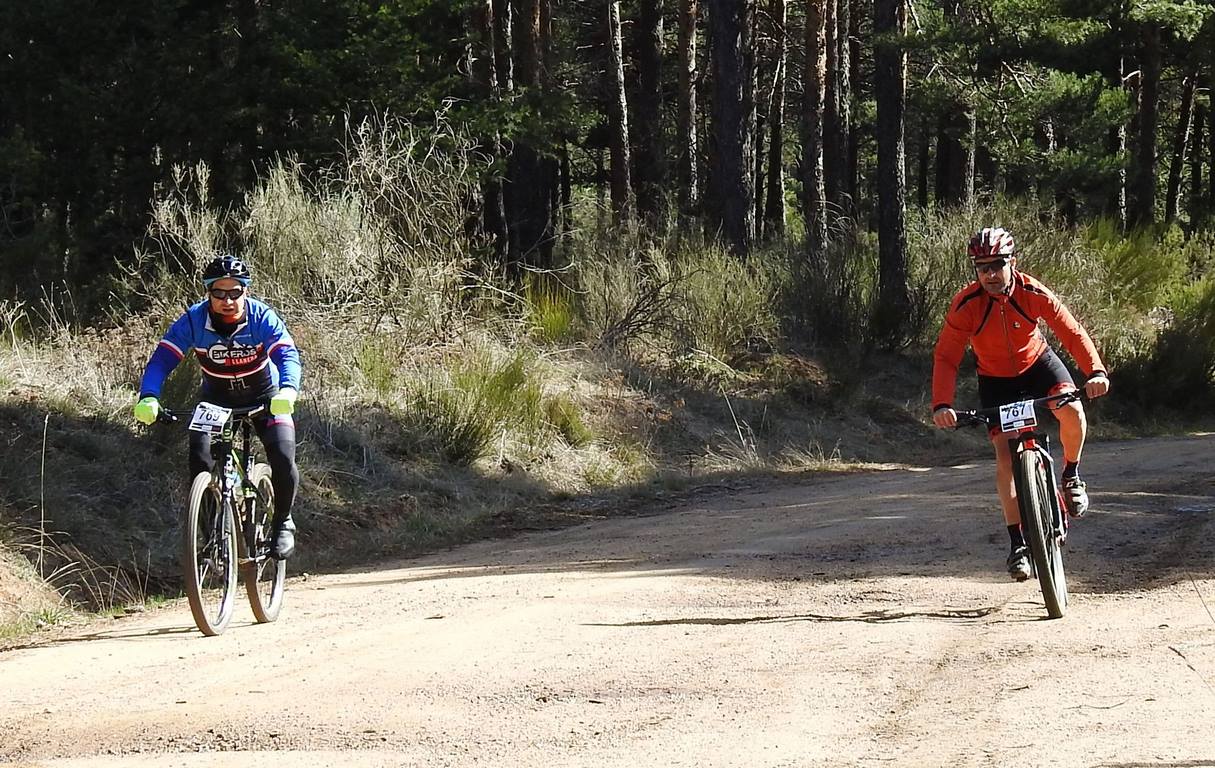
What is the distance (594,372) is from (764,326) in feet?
12.6

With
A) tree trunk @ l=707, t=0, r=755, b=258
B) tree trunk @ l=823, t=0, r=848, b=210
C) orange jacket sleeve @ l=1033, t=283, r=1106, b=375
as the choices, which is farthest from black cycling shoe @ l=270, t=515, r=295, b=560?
tree trunk @ l=823, t=0, r=848, b=210

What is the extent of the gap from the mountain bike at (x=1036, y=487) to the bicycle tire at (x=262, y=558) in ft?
12.6

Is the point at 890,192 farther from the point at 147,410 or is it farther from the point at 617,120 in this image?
the point at 147,410

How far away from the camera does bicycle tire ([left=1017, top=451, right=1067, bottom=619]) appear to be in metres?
7.52

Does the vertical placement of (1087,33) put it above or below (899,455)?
above

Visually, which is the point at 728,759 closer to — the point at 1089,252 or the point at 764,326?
the point at 764,326

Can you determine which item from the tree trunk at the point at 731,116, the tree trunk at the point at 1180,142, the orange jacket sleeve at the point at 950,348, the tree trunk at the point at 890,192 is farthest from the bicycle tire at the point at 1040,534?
the tree trunk at the point at 1180,142

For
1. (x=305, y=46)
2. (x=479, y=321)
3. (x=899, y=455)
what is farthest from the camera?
(x=305, y=46)

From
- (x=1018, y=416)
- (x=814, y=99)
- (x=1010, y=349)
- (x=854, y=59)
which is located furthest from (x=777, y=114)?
(x=1018, y=416)

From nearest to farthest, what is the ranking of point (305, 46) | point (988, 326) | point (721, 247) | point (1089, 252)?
point (988, 326) → point (305, 46) → point (721, 247) → point (1089, 252)

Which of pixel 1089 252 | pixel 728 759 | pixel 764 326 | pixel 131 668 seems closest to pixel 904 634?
pixel 728 759

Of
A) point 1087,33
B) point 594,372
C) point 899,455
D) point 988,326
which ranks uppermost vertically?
point 1087,33

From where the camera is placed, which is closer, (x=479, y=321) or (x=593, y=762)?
(x=593, y=762)

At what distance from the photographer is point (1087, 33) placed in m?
23.8
